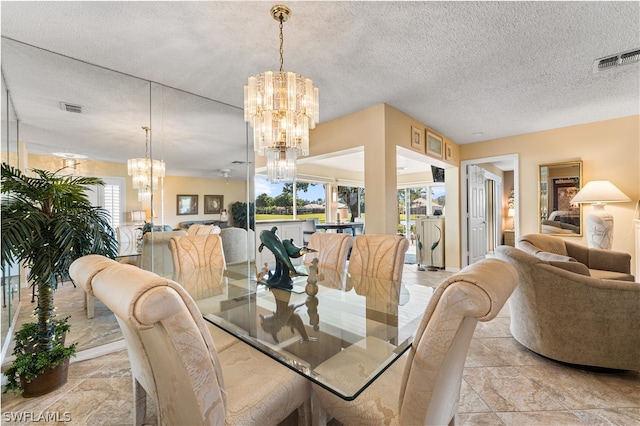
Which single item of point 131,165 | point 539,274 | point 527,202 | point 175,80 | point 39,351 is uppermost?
point 175,80

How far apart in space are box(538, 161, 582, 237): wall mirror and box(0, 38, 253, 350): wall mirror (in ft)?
16.0

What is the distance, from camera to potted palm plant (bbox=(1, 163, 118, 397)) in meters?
1.67

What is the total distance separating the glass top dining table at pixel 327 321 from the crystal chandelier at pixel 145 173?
101cm

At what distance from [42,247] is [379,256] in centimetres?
241

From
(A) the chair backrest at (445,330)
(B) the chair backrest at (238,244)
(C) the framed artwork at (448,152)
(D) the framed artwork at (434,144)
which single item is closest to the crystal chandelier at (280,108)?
(A) the chair backrest at (445,330)

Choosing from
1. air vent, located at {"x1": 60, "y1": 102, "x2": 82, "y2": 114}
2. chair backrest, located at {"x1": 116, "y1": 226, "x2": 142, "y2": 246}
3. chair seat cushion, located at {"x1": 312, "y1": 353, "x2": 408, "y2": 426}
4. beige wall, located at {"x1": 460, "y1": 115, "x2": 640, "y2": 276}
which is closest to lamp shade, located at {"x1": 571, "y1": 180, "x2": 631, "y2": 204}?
beige wall, located at {"x1": 460, "y1": 115, "x2": 640, "y2": 276}

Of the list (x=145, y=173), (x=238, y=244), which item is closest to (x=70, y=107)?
(x=145, y=173)

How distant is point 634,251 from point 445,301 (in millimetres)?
5013

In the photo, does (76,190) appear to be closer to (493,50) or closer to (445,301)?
(445,301)

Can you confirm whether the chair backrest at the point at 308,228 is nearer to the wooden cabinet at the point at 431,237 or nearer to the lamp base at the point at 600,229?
the wooden cabinet at the point at 431,237

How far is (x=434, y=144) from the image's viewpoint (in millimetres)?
4242

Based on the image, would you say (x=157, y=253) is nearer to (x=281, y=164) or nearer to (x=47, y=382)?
(x=47, y=382)

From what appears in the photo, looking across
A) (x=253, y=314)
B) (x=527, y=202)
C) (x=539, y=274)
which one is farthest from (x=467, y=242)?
(x=253, y=314)

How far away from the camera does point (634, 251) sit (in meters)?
3.70
